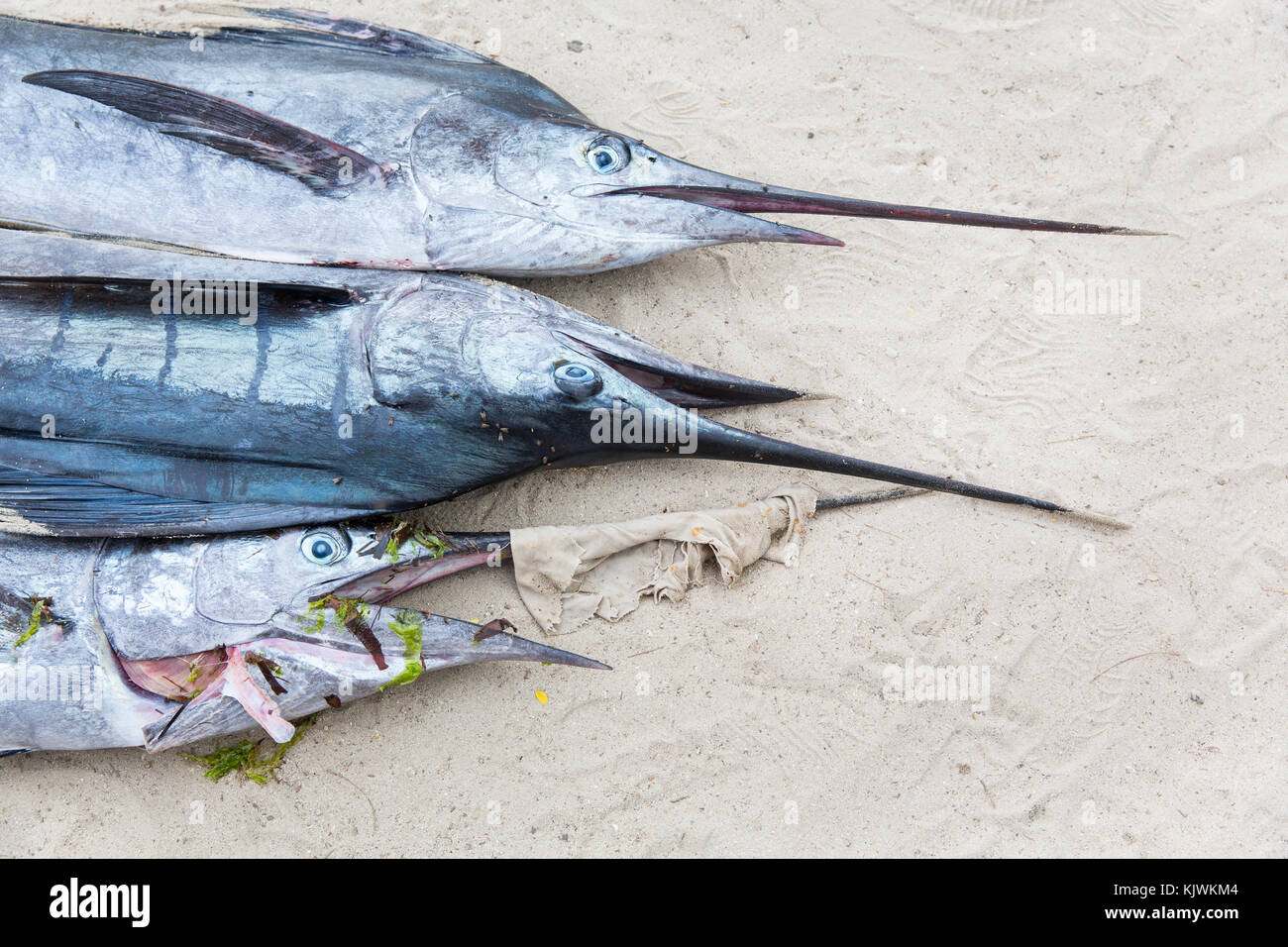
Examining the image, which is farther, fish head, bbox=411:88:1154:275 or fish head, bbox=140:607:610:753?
fish head, bbox=411:88:1154:275

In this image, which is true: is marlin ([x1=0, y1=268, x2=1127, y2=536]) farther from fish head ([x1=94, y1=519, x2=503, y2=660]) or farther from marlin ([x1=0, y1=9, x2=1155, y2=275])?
marlin ([x1=0, y1=9, x2=1155, y2=275])

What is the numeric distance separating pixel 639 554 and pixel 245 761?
5.71 ft

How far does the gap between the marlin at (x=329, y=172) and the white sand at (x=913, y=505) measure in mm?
446

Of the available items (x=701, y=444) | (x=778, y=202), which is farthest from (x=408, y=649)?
(x=778, y=202)

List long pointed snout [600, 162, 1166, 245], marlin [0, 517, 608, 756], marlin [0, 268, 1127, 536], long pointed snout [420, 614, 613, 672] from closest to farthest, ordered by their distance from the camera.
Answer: marlin [0, 268, 1127, 536] → marlin [0, 517, 608, 756] → long pointed snout [420, 614, 613, 672] → long pointed snout [600, 162, 1166, 245]

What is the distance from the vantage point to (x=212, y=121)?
3.28m

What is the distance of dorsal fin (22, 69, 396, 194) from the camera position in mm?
3252

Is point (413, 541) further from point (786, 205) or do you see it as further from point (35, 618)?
point (786, 205)

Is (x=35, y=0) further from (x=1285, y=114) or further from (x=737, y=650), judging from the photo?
(x=1285, y=114)

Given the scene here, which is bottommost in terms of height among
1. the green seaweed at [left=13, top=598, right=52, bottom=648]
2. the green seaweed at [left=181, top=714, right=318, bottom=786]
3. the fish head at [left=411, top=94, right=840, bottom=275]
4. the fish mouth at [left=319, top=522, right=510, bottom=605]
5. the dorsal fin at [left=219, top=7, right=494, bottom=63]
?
the green seaweed at [left=181, top=714, right=318, bottom=786]

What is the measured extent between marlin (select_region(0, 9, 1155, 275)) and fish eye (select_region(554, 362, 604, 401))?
1.82 ft

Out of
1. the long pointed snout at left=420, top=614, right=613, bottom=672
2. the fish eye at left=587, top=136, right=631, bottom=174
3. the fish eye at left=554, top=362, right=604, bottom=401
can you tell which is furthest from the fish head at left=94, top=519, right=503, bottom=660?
the fish eye at left=587, top=136, right=631, bottom=174

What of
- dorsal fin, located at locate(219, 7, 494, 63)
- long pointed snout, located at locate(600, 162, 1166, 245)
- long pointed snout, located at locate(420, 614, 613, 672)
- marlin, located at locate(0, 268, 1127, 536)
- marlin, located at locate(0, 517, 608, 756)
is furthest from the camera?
dorsal fin, located at locate(219, 7, 494, 63)

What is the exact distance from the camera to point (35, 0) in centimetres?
404
